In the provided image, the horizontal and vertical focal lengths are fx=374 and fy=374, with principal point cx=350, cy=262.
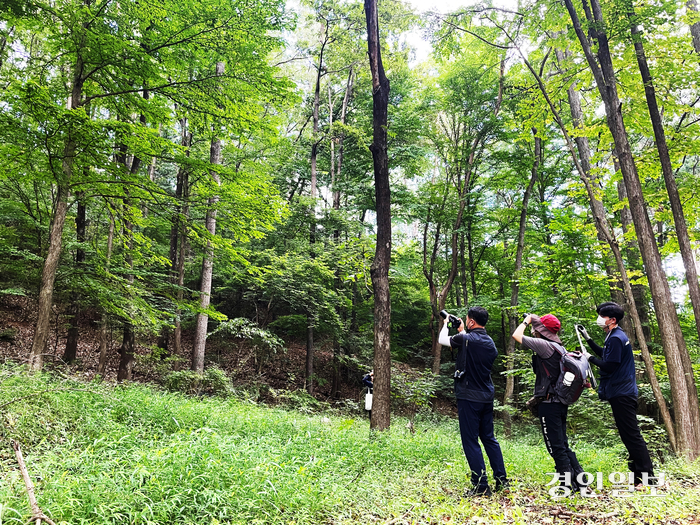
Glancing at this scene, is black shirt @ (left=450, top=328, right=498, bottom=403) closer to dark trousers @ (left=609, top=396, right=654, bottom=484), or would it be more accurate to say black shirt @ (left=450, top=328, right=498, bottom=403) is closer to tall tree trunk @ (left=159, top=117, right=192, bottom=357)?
dark trousers @ (left=609, top=396, right=654, bottom=484)

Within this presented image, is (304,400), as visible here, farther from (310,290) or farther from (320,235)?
(320,235)

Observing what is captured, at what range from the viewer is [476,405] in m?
3.79

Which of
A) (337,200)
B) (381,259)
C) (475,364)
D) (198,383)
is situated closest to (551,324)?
(475,364)

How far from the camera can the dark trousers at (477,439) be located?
3730 millimetres

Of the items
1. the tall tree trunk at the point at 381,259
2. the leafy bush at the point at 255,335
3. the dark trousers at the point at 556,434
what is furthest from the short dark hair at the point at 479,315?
the leafy bush at the point at 255,335

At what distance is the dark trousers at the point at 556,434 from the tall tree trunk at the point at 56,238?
715cm

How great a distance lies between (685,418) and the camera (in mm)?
5230

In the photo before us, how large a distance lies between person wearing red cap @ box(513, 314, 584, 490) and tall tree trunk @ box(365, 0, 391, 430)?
2746 mm

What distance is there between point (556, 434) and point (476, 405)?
81cm

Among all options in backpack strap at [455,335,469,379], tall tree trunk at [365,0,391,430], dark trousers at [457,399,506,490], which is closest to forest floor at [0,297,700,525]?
dark trousers at [457,399,506,490]

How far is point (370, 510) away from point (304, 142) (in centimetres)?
1479

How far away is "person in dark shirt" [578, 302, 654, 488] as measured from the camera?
3.84 meters

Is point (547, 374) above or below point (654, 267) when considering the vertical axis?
below

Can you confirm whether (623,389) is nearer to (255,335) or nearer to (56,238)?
(56,238)
